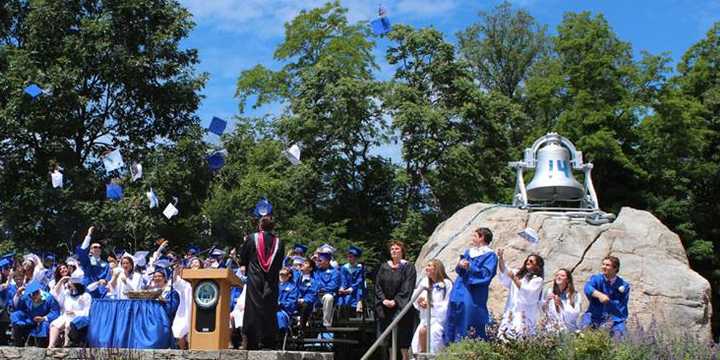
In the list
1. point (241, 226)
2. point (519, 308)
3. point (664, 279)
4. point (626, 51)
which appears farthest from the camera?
point (626, 51)

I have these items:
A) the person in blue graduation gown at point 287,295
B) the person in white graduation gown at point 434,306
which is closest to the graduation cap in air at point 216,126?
the person in blue graduation gown at point 287,295

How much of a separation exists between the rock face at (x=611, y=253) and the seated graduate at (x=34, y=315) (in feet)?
20.6

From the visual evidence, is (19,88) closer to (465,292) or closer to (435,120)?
(435,120)

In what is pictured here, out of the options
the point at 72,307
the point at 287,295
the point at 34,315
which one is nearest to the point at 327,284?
the point at 287,295

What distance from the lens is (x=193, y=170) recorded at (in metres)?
24.6

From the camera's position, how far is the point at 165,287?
12.6m

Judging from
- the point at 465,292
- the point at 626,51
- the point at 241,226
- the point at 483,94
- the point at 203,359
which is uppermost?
the point at 626,51

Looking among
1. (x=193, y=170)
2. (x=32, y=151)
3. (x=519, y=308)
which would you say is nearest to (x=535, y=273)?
(x=519, y=308)

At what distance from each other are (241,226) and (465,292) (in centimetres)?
1565

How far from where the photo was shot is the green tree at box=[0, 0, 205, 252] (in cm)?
2353

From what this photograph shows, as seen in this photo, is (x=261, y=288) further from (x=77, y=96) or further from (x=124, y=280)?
(x=77, y=96)

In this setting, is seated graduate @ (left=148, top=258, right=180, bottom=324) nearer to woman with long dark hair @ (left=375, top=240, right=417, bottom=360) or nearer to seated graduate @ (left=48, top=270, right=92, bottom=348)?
seated graduate @ (left=48, top=270, right=92, bottom=348)

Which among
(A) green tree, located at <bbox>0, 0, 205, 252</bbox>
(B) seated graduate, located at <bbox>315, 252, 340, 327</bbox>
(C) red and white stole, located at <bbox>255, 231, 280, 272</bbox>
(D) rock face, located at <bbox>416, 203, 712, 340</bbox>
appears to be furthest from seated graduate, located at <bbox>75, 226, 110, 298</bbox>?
(A) green tree, located at <bbox>0, 0, 205, 252</bbox>

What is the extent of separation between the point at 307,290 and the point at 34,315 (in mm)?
4068
